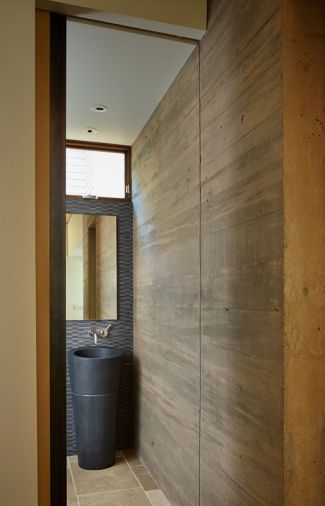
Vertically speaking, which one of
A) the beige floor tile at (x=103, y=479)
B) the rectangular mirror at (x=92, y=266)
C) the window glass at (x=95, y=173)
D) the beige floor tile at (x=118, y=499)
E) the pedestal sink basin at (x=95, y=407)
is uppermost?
the window glass at (x=95, y=173)

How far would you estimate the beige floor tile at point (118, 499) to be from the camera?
8.38ft

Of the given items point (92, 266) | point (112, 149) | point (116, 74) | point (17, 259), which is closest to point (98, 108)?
point (116, 74)

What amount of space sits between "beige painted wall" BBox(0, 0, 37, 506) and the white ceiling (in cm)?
37

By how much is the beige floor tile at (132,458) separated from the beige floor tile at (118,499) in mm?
443

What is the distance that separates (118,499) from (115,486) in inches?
7.1

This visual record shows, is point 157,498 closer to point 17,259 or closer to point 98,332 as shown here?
point 98,332

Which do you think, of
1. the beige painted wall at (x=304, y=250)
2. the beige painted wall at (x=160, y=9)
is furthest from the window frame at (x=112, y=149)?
the beige painted wall at (x=304, y=250)

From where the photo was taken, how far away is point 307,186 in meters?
1.46

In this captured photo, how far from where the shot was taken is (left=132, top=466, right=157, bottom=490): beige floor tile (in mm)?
2771

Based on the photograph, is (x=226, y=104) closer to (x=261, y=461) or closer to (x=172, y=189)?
(x=172, y=189)

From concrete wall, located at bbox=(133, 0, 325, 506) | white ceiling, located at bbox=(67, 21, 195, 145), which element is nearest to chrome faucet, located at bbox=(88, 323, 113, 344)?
concrete wall, located at bbox=(133, 0, 325, 506)

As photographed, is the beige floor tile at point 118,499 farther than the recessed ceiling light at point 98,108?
No

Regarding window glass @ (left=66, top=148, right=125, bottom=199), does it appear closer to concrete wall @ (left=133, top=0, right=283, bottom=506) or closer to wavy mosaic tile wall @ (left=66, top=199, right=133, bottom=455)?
wavy mosaic tile wall @ (left=66, top=199, right=133, bottom=455)

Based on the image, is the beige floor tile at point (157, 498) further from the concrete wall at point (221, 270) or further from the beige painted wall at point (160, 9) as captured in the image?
→ the beige painted wall at point (160, 9)
